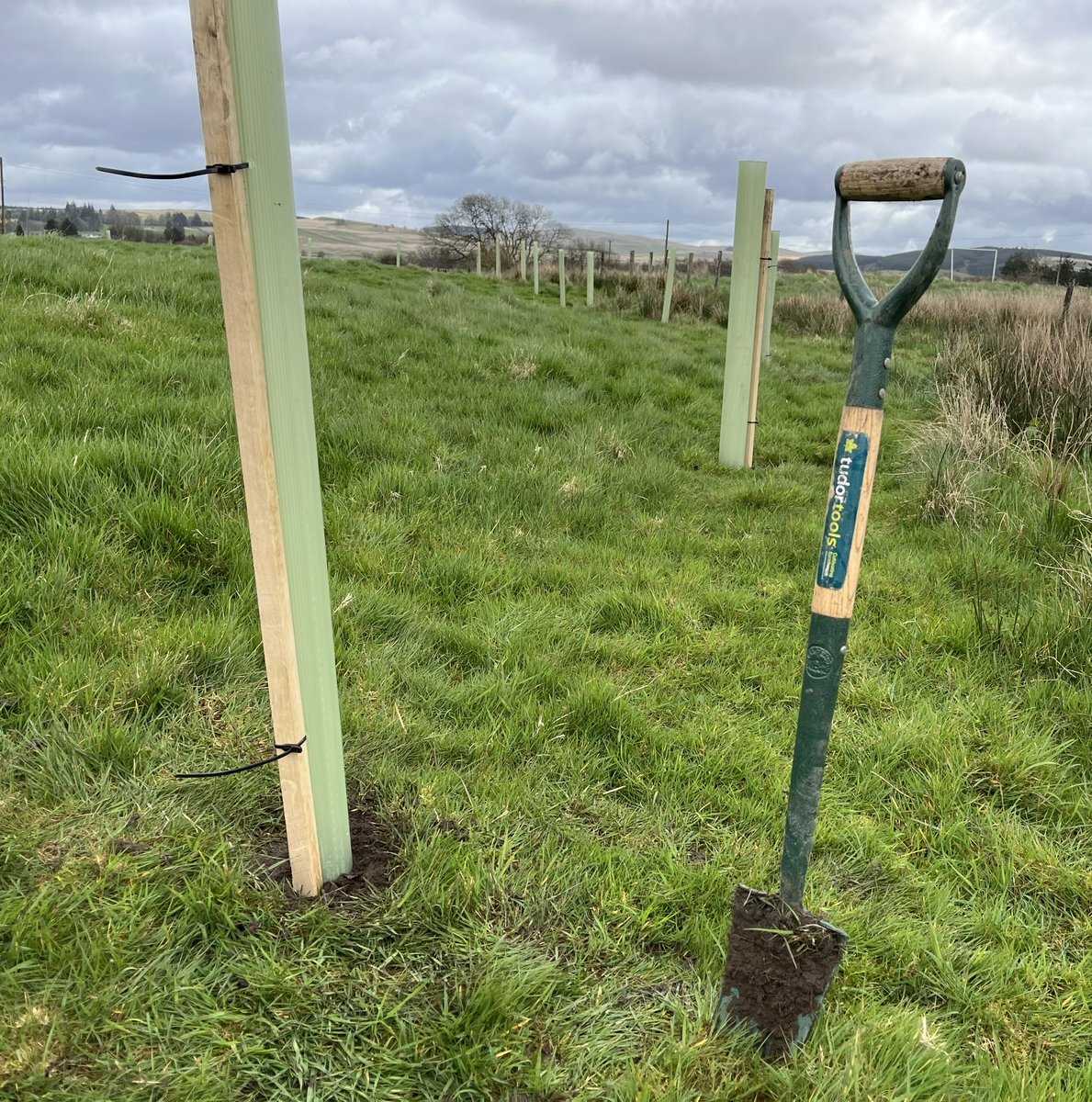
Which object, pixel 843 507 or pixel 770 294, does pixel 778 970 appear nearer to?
pixel 843 507

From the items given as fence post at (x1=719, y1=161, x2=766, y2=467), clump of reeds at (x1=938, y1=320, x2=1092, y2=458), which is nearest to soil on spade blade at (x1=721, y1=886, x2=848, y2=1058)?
fence post at (x1=719, y1=161, x2=766, y2=467)

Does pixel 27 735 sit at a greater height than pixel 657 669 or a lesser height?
greater

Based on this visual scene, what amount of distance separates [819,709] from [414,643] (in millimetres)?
1858

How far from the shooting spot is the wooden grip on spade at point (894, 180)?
1.55 m

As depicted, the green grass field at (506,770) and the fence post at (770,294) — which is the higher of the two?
the fence post at (770,294)

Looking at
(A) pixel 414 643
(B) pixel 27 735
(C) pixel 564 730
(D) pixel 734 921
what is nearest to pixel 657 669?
(C) pixel 564 730

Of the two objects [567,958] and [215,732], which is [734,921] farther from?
[215,732]

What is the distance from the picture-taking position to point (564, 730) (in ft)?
9.21

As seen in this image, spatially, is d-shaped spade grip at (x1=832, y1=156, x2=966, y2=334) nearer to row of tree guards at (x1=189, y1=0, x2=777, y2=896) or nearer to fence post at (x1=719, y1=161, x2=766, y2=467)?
row of tree guards at (x1=189, y1=0, x2=777, y2=896)

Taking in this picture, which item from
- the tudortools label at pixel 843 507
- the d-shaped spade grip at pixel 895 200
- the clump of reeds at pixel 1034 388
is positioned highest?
the d-shaped spade grip at pixel 895 200

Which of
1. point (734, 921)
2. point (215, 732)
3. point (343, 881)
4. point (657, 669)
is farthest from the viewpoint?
point (657, 669)

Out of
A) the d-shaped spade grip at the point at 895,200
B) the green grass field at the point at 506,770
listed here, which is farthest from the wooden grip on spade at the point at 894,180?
the green grass field at the point at 506,770

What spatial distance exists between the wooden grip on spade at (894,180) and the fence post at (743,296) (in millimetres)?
4273

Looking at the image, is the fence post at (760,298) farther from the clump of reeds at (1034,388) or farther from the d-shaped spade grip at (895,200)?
the d-shaped spade grip at (895,200)
